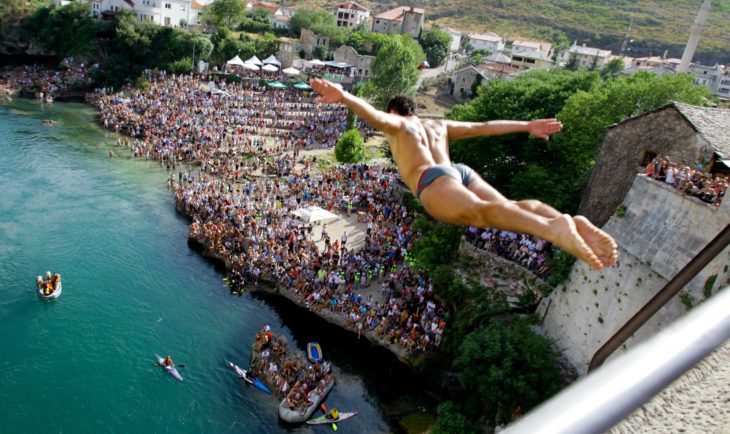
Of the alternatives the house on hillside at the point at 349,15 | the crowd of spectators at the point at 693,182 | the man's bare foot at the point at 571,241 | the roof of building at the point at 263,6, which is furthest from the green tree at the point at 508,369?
the roof of building at the point at 263,6

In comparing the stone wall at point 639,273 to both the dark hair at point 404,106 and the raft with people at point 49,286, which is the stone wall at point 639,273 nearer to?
the dark hair at point 404,106

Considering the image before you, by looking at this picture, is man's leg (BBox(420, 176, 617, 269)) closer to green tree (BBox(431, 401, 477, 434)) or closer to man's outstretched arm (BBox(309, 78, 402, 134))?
man's outstretched arm (BBox(309, 78, 402, 134))

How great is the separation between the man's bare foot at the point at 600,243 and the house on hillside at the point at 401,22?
3403 inches

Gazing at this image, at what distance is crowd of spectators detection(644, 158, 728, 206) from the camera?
12.4 metres

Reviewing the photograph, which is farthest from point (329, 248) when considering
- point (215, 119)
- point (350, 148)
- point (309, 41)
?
point (309, 41)

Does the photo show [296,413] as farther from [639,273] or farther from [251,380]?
[639,273]

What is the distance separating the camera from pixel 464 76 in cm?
6334

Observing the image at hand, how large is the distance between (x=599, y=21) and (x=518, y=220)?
141402 millimetres

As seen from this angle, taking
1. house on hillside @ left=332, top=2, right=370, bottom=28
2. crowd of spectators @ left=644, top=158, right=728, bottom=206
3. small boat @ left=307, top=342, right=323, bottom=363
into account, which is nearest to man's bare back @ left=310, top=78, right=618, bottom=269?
crowd of spectators @ left=644, top=158, right=728, bottom=206

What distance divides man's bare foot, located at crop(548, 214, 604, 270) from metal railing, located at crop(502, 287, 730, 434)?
245cm

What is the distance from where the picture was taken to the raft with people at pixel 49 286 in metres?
21.3

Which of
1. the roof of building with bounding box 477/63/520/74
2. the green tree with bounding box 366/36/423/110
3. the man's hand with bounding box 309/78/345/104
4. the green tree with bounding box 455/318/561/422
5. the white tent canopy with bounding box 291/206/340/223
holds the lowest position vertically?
the white tent canopy with bounding box 291/206/340/223

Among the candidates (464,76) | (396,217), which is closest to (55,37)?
(464,76)

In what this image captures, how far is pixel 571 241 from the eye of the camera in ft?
12.7
